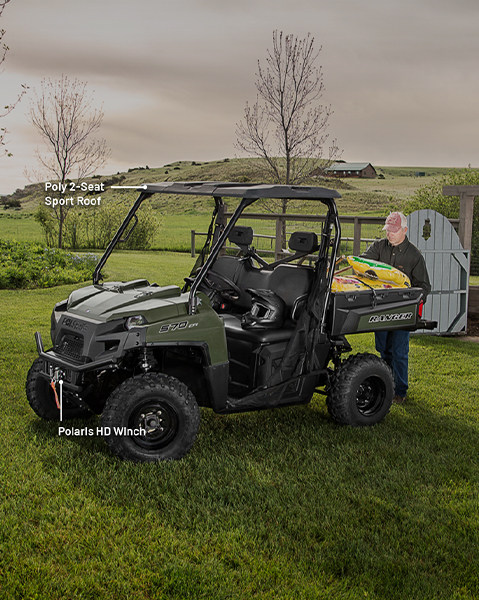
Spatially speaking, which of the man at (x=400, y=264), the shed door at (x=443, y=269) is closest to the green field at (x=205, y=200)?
the shed door at (x=443, y=269)

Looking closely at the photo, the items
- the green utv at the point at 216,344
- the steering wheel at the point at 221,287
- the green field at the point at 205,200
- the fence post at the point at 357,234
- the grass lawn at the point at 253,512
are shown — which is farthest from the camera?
the green field at the point at 205,200

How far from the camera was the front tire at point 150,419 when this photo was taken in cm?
443

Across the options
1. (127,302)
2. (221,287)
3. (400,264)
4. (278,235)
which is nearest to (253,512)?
(127,302)

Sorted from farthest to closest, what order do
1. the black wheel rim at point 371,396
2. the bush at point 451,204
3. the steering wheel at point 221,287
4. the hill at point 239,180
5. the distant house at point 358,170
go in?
the distant house at point 358,170 < the hill at point 239,180 < the bush at point 451,204 < the steering wheel at point 221,287 < the black wheel rim at point 371,396

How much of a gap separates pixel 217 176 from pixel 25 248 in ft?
122

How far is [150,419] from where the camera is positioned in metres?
4.54

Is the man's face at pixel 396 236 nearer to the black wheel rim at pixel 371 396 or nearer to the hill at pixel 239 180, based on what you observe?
the black wheel rim at pixel 371 396

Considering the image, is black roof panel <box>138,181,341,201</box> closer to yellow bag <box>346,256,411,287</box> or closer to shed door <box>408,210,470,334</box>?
yellow bag <box>346,256,411,287</box>

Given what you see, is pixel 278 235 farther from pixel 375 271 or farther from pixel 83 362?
pixel 83 362

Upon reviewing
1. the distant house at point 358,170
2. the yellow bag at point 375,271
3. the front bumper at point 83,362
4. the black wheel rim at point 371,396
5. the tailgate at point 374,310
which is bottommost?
the black wheel rim at point 371,396

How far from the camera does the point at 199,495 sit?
4.18m

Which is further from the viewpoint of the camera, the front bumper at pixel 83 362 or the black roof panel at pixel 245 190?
the black roof panel at pixel 245 190

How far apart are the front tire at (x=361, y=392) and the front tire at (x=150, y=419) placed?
1261 millimetres

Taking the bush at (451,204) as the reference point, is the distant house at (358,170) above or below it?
above
